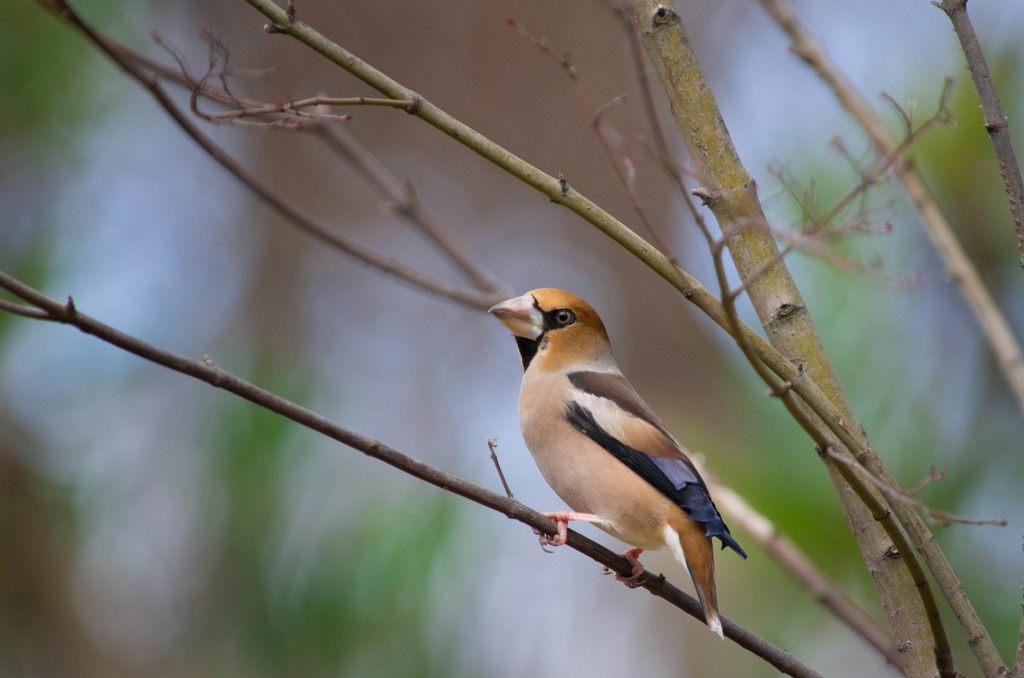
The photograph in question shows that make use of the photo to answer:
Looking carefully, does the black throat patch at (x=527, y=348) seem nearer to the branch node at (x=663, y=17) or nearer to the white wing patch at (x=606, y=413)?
the white wing patch at (x=606, y=413)

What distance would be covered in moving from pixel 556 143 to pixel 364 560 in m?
3.22

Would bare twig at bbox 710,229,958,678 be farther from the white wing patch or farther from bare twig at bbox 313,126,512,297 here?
bare twig at bbox 313,126,512,297

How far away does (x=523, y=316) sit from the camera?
282 centimetres

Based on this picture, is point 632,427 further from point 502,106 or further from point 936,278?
point 502,106

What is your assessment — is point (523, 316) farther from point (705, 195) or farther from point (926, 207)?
point (926, 207)

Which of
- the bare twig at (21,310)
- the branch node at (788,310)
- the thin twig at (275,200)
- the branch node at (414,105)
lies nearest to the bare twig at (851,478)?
the branch node at (788,310)

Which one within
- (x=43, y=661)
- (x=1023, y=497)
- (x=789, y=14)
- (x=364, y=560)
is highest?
(x=789, y=14)

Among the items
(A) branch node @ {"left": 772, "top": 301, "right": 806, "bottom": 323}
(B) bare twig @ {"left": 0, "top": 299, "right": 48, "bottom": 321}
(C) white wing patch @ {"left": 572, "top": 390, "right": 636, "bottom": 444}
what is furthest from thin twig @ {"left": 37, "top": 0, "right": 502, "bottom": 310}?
(A) branch node @ {"left": 772, "top": 301, "right": 806, "bottom": 323}

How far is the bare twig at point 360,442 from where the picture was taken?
1.26 meters

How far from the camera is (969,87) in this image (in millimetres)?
3162

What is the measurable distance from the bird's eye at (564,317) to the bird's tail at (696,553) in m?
0.82

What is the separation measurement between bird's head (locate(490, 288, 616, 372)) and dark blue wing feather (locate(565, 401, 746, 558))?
0.98 ft

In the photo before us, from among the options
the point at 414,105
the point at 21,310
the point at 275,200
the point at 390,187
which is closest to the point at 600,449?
the point at 390,187

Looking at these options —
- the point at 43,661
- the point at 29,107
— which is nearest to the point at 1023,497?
the point at 43,661
